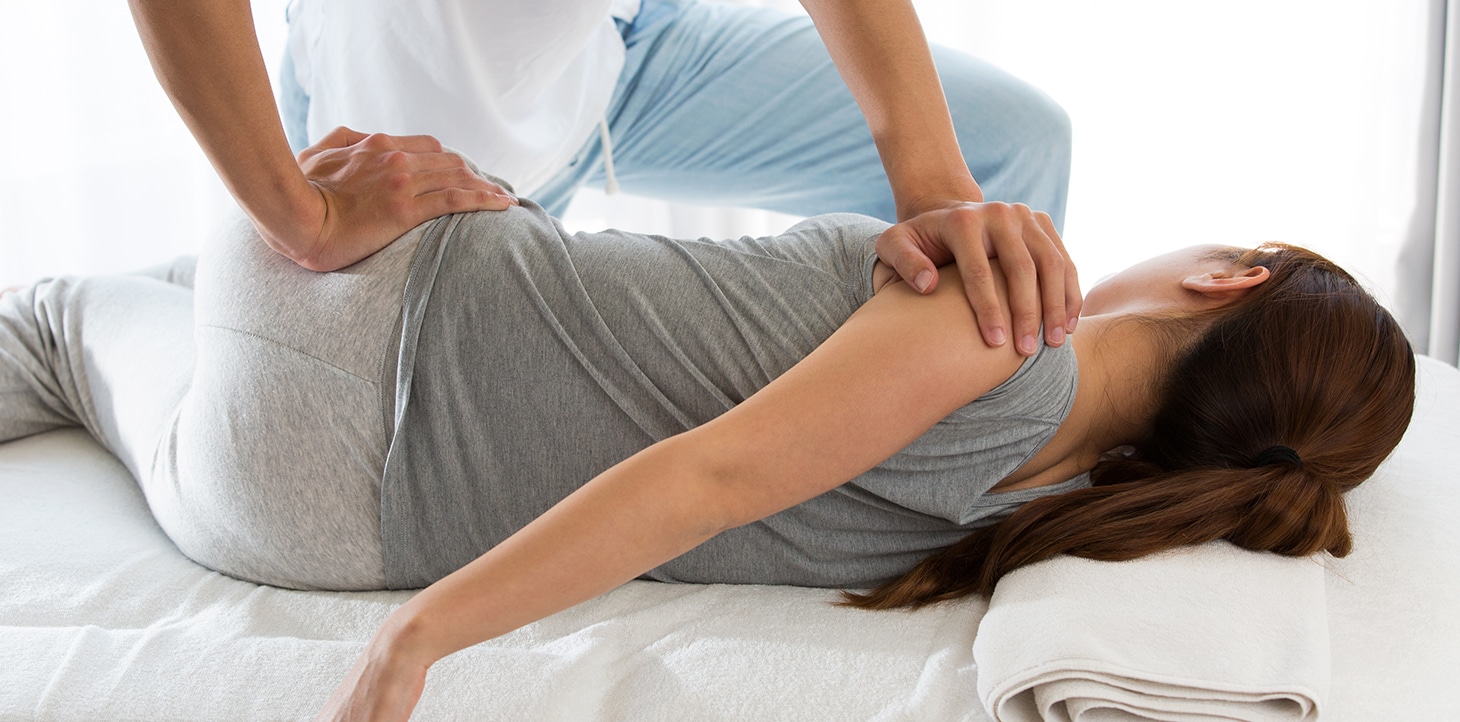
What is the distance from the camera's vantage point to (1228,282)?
3.36 feet

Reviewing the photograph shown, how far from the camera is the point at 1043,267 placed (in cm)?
90

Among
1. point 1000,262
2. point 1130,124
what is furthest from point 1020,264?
point 1130,124

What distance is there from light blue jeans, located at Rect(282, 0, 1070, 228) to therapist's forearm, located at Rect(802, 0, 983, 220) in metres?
0.44

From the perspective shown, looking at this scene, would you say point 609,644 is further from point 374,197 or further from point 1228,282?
point 1228,282

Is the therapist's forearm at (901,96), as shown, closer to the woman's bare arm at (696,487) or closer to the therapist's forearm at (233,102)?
the woman's bare arm at (696,487)

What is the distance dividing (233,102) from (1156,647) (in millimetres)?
982

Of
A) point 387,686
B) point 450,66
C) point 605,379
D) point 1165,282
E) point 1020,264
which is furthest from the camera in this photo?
point 450,66

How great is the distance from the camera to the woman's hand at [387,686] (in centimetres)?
73

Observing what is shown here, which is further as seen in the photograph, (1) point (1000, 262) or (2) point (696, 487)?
(1) point (1000, 262)

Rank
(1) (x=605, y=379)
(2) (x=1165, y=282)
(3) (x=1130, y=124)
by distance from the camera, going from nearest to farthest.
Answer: (1) (x=605, y=379) → (2) (x=1165, y=282) → (3) (x=1130, y=124)

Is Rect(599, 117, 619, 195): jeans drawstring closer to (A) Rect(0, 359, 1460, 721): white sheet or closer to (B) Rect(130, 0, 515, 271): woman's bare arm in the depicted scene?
(B) Rect(130, 0, 515, 271): woman's bare arm

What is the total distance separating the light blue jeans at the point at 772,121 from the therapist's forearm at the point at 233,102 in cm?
62

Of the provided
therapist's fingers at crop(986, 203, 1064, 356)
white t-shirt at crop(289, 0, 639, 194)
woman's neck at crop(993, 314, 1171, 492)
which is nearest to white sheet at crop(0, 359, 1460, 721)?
woman's neck at crop(993, 314, 1171, 492)

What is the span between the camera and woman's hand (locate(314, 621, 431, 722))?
731 millimetres
